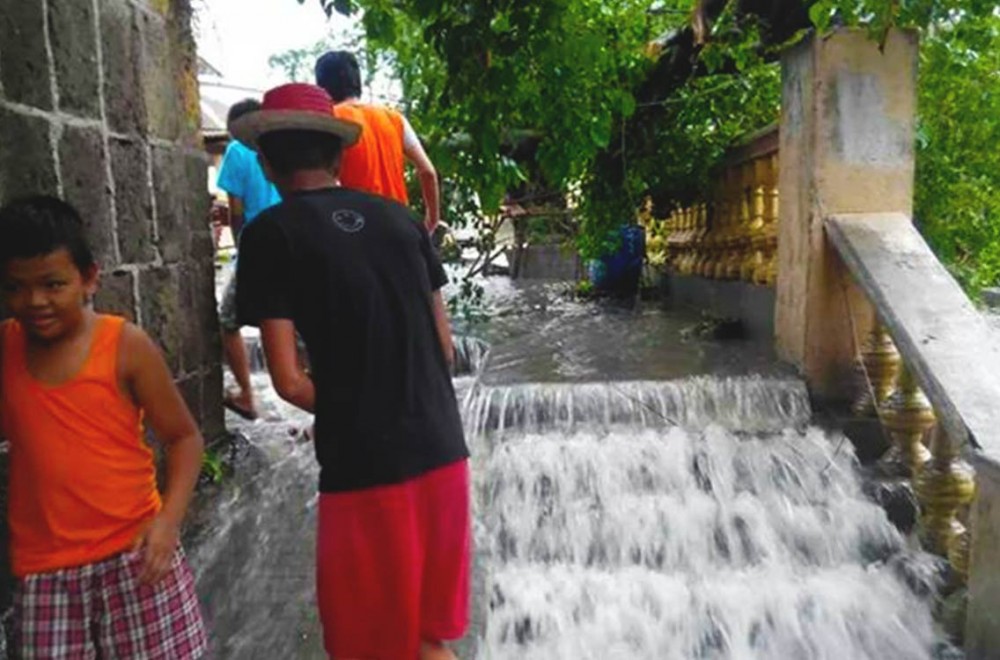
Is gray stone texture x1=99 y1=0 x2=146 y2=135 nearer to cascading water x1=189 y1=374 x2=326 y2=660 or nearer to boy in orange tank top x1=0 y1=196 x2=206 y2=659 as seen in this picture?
boy in orange tank top x1=0 y1=196 x2=206 y2=659

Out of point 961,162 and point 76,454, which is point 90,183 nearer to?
point 76,454

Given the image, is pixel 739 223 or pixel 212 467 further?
pixel 739 223

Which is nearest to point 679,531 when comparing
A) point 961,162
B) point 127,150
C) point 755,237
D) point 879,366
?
point 879,366

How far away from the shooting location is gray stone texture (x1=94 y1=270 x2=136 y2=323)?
304 centimetres

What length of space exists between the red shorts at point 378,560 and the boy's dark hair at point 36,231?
873mm

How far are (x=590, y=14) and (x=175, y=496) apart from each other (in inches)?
204

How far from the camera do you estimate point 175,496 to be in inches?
76.0

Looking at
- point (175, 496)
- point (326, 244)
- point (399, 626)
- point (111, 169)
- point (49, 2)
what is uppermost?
point (49, 2)

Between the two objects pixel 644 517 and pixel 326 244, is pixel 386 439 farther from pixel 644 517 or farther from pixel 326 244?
pixel 644 517

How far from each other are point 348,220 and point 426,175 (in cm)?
282

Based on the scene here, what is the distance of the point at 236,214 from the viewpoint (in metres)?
4.53

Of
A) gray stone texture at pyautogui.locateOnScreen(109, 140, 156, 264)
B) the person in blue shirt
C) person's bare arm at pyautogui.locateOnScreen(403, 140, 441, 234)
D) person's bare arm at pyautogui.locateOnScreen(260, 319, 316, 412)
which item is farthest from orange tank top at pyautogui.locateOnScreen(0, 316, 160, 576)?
person's bare arm at pyautogui.locateOnScreen(403, 140, 441, 234)

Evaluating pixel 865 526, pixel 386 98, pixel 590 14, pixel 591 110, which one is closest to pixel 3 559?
pixel 865 526

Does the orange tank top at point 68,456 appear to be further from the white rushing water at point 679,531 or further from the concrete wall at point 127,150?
the white rushing water at point 679,531
